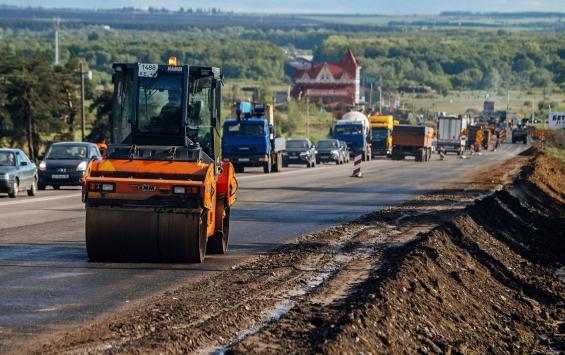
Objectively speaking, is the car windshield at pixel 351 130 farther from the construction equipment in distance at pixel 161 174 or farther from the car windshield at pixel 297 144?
the construction equipment in distance at pixel 161 174

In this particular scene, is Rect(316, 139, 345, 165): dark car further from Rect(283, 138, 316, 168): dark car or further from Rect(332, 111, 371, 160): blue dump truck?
Rect(332, 111, 371, 160): blue dump truck

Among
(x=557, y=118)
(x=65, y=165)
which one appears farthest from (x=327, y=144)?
(x=65, y=165)

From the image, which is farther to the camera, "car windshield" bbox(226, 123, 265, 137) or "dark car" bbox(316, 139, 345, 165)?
"dark car" bbox(316, 139, 345, 165)

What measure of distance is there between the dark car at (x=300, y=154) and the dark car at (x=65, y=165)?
2952cm

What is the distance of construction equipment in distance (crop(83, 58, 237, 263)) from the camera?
17.4m

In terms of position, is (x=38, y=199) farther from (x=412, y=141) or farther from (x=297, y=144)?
(x=412, y=141)

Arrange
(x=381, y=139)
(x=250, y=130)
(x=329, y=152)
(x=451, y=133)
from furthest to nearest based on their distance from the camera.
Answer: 1. (x=451, y=133)
2. (x=381, y=139)
3. (x=329, y=152)
4. (x=250, y=130)

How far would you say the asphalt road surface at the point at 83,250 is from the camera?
1358cm

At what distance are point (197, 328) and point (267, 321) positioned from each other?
101cm

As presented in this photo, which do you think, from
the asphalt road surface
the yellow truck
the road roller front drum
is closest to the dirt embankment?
the asphalt road surface

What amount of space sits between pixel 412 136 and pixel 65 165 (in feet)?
156

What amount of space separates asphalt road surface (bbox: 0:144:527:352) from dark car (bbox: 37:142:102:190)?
0.55 m

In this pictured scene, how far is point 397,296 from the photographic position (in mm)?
14758

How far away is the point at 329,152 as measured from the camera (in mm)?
74500
